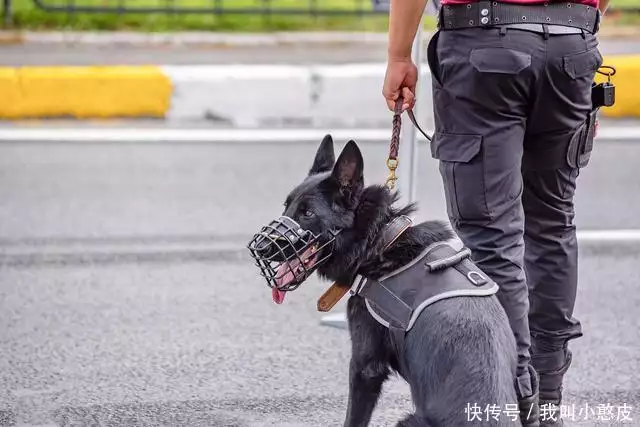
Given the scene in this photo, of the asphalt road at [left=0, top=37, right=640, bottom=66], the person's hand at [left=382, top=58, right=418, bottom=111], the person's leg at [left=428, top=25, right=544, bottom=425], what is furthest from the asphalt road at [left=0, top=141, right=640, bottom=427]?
the asphalt road at [left=0, top=37, right=640, bottom=66]

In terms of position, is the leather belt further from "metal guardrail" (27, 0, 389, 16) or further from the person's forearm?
"metal guardrail" (27, 0, 389, 16)

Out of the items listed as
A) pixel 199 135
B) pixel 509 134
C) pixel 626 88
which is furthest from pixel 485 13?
pixel 626 88

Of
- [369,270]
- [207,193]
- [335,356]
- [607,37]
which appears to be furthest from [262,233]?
[607,37]

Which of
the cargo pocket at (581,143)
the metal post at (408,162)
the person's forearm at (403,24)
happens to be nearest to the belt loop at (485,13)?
the person's forearm at (403,24)

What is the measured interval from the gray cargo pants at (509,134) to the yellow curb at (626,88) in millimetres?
5192

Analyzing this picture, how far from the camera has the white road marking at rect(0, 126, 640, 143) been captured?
742cm

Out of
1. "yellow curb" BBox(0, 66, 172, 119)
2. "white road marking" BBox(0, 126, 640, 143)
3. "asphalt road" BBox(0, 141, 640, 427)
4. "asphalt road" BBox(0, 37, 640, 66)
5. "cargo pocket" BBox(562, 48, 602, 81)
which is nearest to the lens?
"cargo pocket" BBox(562, 48, 602, 81)

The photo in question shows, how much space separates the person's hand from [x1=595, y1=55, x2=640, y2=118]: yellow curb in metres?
5.32

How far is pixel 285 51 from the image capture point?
950cm

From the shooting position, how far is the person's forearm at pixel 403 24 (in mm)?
3021

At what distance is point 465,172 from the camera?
3.05 meters

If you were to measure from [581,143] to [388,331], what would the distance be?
30.0 inches

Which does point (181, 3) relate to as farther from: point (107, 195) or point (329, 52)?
point (107, 195)

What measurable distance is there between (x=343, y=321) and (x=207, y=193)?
2.14 m
